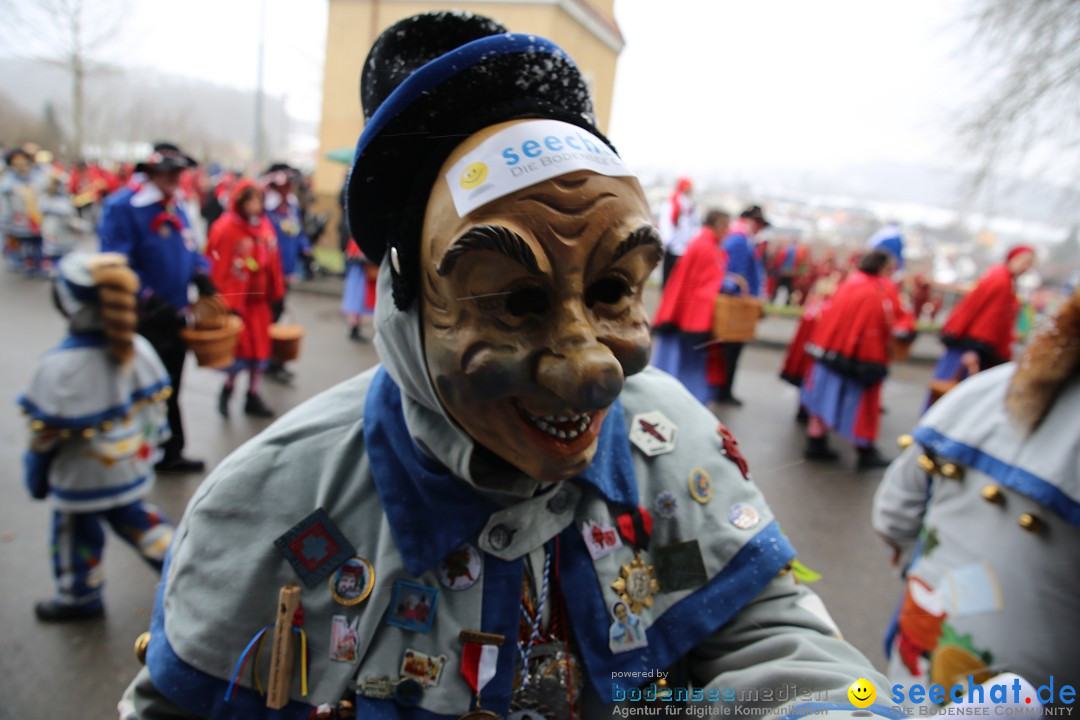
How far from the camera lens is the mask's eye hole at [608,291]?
1.12 m

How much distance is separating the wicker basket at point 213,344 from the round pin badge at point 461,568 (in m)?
2.85

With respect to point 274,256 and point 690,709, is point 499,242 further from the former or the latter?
point 274,256

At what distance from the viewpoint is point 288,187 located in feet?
23.2

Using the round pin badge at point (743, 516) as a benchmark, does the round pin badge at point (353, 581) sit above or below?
below

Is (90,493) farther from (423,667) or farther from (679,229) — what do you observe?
(679,229)

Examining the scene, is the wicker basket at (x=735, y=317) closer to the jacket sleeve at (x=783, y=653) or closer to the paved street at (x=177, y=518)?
the paved street at (x=177, y=518)

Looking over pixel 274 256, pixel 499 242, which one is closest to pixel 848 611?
pixel 499 242

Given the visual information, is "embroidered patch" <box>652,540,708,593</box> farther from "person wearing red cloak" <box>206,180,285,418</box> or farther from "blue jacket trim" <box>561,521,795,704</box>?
"person wearing red cloak" <box>206,180,285,418</box>

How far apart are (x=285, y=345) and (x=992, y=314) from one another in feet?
19.4

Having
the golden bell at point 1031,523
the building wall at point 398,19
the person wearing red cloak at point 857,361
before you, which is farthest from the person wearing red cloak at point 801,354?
the building wall at point 398,19

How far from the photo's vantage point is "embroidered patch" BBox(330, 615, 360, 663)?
4.00ft

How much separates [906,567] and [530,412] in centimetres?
192

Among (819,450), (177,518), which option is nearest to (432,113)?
(177,518)

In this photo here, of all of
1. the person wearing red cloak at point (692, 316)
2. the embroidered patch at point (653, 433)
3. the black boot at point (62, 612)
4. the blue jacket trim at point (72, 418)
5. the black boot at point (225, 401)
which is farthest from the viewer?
the person wearing red cloak at point (692, 316)
